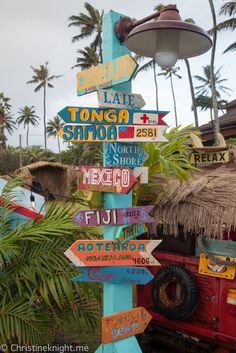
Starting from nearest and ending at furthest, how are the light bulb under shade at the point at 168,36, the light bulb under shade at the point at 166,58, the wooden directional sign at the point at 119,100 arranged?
the light bulb under shade at the point at 168,36 < the light bulb under shade at the point at 166,58 < the wooden directional sign at the point at 119,100

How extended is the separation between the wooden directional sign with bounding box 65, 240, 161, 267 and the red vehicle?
4.68 ft

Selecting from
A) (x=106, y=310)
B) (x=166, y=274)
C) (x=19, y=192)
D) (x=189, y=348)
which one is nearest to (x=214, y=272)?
(x=166, y=274)

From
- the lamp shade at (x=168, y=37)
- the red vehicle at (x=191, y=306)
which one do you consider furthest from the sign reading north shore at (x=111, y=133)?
the red vehicle at (x=191, y=306)

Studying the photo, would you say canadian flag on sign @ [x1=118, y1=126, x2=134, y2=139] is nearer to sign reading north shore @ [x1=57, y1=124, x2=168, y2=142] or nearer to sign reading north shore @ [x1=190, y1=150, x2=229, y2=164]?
sign reading north shore @ [x1=57, y1=124, x2=168, y2=142]

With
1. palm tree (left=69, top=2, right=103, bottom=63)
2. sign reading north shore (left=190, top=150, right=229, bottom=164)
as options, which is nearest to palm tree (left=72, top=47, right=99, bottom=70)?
palm tree (left=69, top=2, right=103, bottom=63)

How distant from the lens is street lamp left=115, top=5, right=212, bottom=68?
9.50 ft

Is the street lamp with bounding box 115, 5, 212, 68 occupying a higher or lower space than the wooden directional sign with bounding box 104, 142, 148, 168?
higher

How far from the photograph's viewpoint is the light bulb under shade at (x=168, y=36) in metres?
2.88

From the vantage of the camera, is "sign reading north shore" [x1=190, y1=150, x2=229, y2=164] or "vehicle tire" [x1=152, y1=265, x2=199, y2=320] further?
"sign reading north shore" [x1=190, y1=150, x2=229, y2=164]

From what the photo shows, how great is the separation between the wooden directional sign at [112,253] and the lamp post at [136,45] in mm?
115

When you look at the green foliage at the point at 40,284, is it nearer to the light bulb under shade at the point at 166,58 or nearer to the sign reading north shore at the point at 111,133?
the sign reading north shore at the point at 111,133
